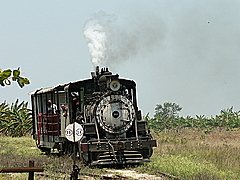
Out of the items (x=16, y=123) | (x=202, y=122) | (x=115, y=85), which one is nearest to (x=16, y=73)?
(x=115, y=85)

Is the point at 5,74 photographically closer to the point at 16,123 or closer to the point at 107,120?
the point at 107,120

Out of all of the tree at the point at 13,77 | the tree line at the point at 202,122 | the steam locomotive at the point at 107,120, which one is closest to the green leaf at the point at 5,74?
the tree at the point at 13,77

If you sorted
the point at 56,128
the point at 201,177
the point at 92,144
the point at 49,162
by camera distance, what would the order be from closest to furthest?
the point at 201,177, the point at 92,144, the point at 49,162, the point at 56,128

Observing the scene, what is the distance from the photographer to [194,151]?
1941 centimetres

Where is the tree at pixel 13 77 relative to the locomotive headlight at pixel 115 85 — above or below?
below

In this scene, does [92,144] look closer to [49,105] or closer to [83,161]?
[83,161]

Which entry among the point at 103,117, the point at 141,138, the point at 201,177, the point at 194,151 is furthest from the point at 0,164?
the point at 194,151

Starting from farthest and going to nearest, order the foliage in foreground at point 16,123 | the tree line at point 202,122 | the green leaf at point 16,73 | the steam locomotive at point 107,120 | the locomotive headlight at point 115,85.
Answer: the tree line at point 202,122 < the foliage in foreground at point 16,123 < the locomotive headlight at point 115,85 < the steam locomotive at point 107,120 < the green leaf at point 16,73

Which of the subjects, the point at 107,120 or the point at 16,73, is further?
the point at 107,120

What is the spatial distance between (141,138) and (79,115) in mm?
2483

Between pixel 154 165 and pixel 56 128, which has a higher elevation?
pixel 56 128

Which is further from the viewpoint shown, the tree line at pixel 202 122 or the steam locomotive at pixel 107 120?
the tree line at pixel 202 122

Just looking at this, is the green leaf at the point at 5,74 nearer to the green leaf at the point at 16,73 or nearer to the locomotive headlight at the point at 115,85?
the green leaf at the point at 16,73

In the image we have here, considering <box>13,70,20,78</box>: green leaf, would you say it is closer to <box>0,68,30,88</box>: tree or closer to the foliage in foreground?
<box>0,68,30,88</box>: tree
